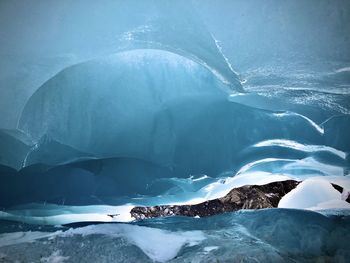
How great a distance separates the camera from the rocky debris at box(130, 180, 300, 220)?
7012 millimetres

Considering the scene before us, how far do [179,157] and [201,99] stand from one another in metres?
1.18

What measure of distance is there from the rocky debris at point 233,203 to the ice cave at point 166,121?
90 cm

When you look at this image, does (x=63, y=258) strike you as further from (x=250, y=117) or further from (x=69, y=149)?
(x=250, y=117)

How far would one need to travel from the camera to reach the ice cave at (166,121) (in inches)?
153

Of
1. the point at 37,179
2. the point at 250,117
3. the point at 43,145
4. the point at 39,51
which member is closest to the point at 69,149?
the point at 43,145

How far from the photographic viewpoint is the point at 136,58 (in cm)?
432

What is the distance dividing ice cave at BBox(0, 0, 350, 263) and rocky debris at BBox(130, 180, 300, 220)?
899 millimetres

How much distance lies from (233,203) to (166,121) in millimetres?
3656

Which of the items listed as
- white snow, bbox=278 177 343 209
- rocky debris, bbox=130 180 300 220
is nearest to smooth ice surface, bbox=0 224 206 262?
rocky debris, bbox=130 180 300 220

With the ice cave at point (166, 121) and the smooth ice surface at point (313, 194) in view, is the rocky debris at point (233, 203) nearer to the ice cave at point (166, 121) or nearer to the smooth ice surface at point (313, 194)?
the smooth ice surface at point (313, 194)

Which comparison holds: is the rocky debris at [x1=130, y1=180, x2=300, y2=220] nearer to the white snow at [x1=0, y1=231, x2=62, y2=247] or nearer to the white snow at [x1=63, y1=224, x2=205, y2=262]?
the white snow at [x1=63, y1=224, x2=205, y2=262]

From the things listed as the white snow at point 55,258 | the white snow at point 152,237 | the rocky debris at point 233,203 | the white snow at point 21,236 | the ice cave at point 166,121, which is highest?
the ice cave at point 166,121

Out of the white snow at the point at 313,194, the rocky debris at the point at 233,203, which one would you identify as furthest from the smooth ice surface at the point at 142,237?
the white snow at the point at 313,194

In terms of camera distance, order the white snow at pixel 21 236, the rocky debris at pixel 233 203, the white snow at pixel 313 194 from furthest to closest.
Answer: the rocky debris at pixel 233 203 → the white snow at pixel 313 194 → the white snow at pixel 21 236
